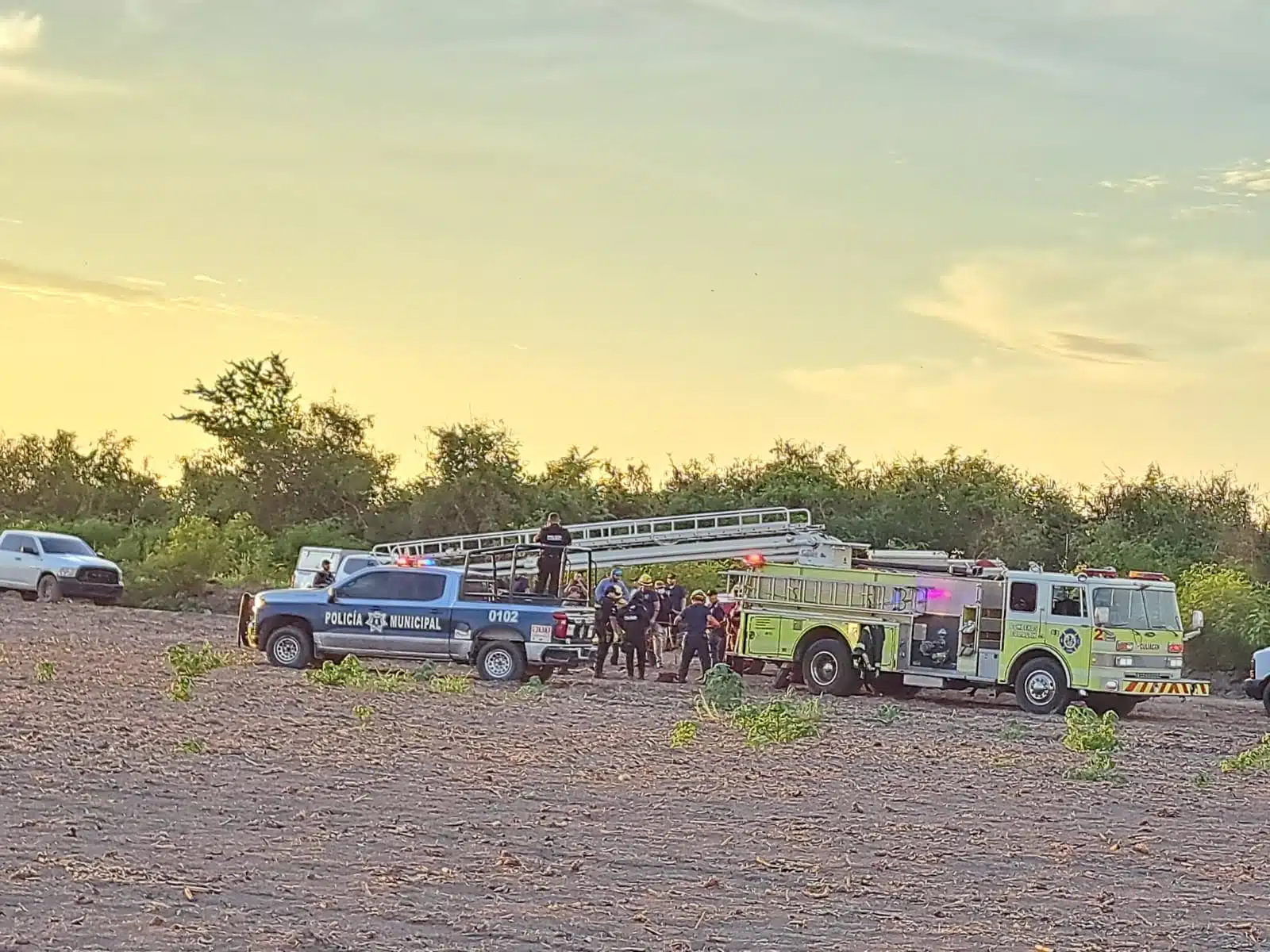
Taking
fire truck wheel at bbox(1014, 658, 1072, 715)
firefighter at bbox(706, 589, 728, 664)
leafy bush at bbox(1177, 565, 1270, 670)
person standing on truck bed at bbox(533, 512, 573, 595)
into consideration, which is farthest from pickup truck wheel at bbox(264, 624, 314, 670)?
leafy bush at bbox(1177, 565, 1270, 670)

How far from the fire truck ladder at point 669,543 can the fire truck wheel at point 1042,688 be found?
3.56 meters

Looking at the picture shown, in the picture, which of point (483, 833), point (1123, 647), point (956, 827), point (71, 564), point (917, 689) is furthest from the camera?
point (71, 564)

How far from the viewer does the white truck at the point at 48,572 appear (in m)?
43.6

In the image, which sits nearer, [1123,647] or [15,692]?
[15,692]

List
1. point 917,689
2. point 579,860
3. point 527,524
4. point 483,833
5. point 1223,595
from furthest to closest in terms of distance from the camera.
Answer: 1. point 527,524
2. point 1223,595
3. point 917,689
4. point 483,833
5. point 579,860

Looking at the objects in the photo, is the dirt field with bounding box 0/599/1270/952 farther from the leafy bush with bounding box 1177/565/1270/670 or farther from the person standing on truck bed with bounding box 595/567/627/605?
the leafy bush with bounding box 1177/565/1270/670

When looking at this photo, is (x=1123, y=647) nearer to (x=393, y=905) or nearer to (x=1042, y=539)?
(x=393, y=905)

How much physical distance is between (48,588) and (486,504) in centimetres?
2133

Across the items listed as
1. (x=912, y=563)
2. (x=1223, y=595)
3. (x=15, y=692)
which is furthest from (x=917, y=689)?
(x=15, y=692)

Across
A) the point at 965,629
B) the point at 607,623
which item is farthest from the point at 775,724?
the point at 607,623

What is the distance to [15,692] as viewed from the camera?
66.4 feet

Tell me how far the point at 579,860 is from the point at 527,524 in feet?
164

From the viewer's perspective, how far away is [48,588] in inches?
1719

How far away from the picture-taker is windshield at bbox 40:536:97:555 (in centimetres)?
4419
